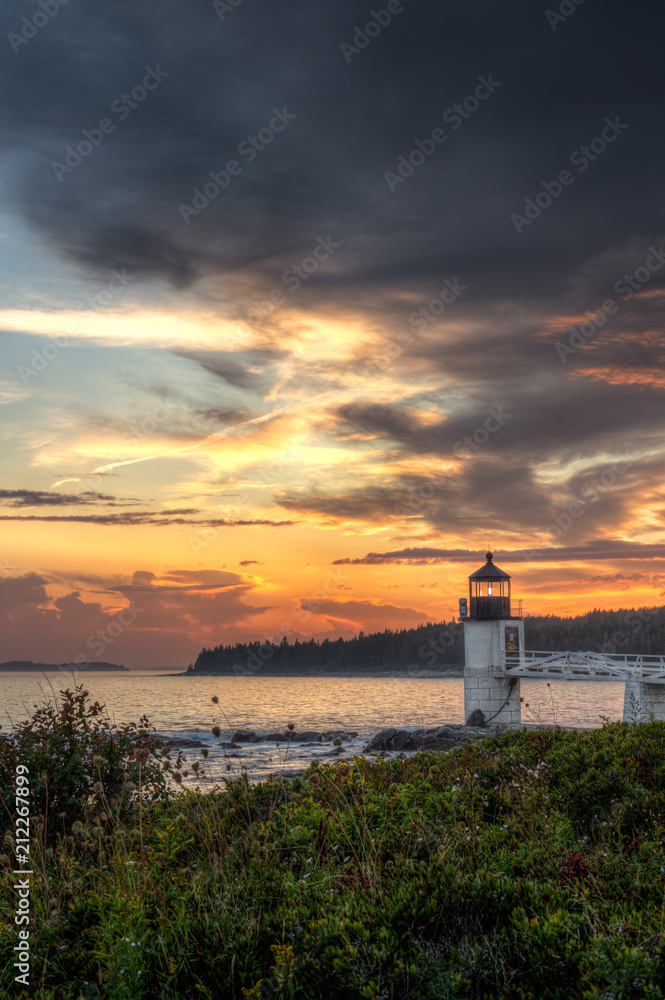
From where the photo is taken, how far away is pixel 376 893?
4559 mm

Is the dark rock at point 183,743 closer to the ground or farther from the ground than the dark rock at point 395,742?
closer to the ground

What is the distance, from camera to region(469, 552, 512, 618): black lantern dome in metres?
35.3

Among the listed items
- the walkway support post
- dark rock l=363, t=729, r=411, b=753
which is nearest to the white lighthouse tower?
dark rock l=363, t=729, r=411, b=753

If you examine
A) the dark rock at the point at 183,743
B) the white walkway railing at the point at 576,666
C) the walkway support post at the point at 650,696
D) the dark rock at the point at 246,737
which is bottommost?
the dark rock at the point at 246,737

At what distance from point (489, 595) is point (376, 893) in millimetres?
31952

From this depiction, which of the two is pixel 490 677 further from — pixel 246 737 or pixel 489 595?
pixel 246 737

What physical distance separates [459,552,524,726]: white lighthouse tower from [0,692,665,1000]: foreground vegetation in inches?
1086

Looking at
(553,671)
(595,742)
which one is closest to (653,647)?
(553,671)

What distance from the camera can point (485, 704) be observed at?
3481cm

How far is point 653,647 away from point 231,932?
6427 inches

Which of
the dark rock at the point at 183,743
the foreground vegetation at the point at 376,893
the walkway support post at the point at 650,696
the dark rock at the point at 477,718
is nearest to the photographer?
the foreground vegetation at the point at 376,893

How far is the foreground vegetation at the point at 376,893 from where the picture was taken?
3828 millimetres

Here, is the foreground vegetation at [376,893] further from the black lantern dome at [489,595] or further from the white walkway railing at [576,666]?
the black lantern dome at [489,595]

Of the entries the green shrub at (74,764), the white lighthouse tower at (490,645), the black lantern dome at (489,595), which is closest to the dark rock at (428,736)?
the white lighthouse tower at (490,645)
